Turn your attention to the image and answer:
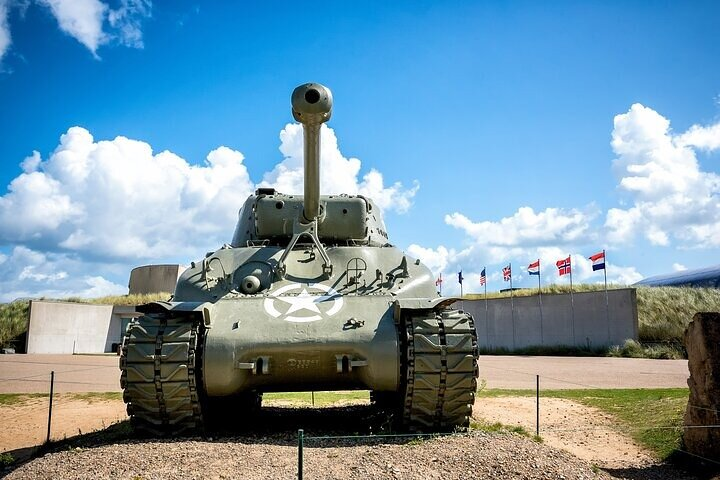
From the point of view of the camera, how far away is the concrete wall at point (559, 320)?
28.3m

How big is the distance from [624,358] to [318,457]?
22387 millimetres

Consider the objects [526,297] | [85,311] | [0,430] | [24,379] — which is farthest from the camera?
[85,311]

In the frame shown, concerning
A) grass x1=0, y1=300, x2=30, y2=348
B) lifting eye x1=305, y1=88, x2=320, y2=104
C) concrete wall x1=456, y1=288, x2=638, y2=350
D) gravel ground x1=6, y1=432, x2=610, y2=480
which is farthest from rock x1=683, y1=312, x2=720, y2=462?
grass x1=0, y1=300, x2=30, y2=348

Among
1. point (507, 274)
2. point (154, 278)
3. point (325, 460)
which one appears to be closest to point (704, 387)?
point (325, 460)

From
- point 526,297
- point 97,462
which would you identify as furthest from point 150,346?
point 526,297

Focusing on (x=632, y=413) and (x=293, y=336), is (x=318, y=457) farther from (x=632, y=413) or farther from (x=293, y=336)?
(x=632, y=413)

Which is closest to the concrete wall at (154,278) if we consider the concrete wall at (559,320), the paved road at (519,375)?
the paved road at (519,375)

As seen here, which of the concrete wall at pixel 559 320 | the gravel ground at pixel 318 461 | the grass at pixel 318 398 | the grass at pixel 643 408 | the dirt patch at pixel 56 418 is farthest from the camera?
the concrete wall at pixel 559 320

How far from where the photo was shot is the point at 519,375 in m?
19.2

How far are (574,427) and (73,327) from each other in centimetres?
2993

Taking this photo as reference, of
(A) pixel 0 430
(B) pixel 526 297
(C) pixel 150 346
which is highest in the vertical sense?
(B) pixel 526 297

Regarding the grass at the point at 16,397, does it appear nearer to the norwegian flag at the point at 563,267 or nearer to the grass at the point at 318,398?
the grass at the point at 318,398

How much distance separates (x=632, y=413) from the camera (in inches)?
443

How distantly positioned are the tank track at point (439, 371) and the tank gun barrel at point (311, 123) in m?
2.65
